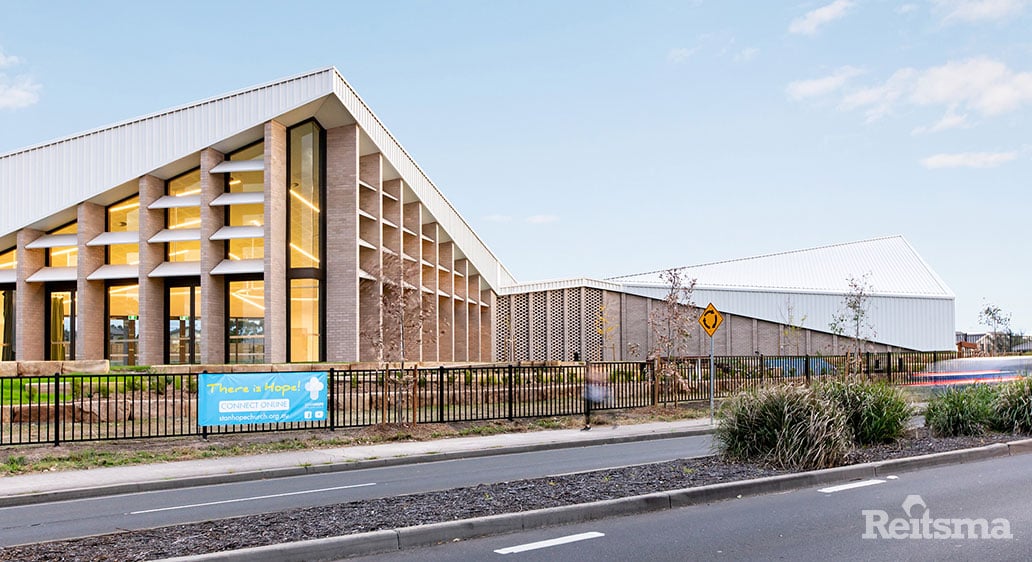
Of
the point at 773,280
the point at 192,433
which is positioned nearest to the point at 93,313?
the point at 192,433

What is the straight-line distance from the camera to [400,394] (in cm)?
1881

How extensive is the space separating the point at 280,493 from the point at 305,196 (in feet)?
78.1

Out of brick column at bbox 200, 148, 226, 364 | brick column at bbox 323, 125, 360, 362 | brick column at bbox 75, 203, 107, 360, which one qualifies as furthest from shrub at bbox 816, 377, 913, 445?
brick column at bbox 75, 203, 107, 360

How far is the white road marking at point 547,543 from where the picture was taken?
24.4 feet

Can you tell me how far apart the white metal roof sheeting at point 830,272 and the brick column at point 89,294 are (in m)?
33.1

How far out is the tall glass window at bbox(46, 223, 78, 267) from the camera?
35688 millimetres

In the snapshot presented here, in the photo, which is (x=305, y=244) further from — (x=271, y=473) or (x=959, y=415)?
(x=959, y=415)

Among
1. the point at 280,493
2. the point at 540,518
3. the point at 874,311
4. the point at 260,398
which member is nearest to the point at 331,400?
the point at 260,398

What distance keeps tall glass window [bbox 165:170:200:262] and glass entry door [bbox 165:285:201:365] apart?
128cm

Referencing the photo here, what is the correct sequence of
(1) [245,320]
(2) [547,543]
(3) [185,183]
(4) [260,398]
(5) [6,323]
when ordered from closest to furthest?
(2) [547,543], (4) [260,398], (1) [245,320], (3) [185,183], (5) [6,323]

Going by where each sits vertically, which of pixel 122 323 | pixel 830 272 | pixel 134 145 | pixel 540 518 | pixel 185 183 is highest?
pixel 134 145

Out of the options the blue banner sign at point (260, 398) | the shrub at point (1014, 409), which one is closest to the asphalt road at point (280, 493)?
the blue banner sign at point (260, 398)

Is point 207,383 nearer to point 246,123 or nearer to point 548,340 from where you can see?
point 246,123

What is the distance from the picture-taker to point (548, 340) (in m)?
55.7
